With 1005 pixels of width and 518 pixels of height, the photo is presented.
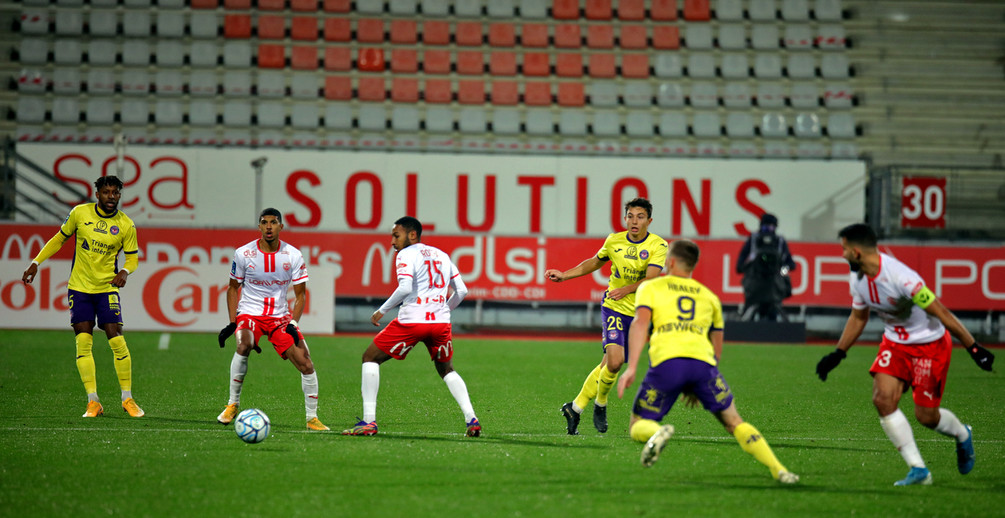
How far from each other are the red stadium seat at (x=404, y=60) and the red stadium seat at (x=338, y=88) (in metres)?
1.26

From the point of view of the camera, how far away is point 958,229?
76.5 feet

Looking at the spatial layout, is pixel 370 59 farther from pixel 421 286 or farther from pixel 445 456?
pixel 445 456

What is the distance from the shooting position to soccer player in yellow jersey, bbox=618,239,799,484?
6.34 meters

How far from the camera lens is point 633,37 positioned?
89.7 ft

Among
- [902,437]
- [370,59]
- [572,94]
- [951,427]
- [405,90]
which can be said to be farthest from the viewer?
[370,59]

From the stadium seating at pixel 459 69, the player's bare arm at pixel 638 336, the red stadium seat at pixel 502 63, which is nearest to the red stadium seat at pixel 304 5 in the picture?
the stadium seating at pixel 459 69

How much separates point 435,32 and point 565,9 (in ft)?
12.1

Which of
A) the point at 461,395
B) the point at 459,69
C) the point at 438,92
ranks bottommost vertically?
the point at 461,395

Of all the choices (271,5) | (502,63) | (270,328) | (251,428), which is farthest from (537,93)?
(251,428)

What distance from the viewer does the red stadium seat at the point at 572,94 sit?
26.0m

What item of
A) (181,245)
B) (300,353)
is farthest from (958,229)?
(300,353)

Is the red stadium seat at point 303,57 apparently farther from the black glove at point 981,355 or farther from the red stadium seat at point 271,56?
the black glove at point 981,355

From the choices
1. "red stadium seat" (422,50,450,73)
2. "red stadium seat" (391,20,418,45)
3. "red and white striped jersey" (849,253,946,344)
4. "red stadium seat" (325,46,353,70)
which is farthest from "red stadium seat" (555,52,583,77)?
"red and white striped jersey" (849,253,946,344)

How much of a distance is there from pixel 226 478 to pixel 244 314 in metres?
2.74
